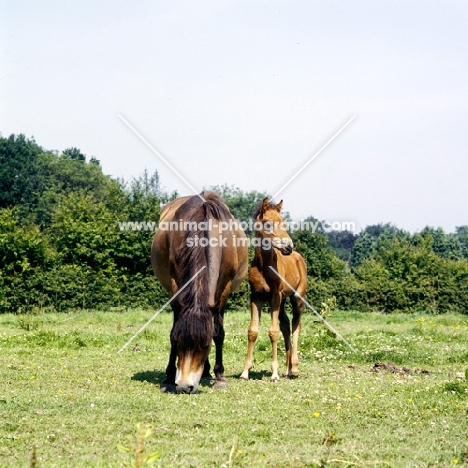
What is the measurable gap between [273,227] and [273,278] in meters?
0.92

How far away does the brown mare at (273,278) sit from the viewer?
10.5 metres

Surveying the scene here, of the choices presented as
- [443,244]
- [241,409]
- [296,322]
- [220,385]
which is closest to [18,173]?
[443,244]

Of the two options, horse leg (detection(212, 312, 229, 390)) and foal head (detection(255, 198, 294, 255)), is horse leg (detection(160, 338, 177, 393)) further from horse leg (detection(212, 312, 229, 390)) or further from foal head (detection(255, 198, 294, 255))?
foal head (detection(255, 198, 294, 255))

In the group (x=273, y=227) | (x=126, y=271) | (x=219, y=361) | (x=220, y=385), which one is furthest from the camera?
(x=126, y=271)

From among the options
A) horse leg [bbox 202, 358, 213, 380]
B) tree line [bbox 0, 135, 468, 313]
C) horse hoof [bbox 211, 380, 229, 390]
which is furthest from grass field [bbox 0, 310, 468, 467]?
tree line [bbox 0, 135, 468, 313]

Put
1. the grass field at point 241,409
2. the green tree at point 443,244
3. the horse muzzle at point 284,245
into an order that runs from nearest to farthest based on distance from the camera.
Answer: the grass field at point 241,409 < the horse muzzle at point 284,245 < the green tree at point 443,244

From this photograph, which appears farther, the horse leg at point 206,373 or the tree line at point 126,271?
the tree line at point 126,271

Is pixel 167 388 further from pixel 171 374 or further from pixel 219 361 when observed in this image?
pixel 219 361

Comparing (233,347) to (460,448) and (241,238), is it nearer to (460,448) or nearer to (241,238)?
(241,238)

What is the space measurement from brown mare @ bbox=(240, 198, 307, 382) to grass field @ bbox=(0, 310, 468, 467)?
58 centimetres

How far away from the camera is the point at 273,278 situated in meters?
11.0

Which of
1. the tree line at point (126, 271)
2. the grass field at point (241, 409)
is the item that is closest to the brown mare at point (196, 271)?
the grass field at point (241, 409)

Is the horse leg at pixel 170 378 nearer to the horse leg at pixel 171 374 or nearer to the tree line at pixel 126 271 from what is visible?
the horse leg at pixel 171 374

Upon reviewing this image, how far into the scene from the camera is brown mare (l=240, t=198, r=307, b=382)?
10492 mm
